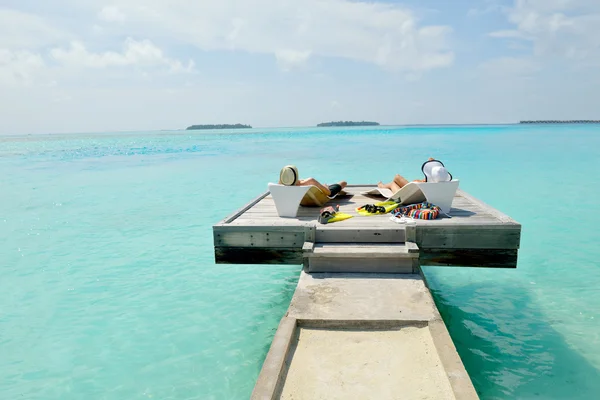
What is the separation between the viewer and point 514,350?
577 cm

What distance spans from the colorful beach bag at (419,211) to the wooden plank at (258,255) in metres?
1.67

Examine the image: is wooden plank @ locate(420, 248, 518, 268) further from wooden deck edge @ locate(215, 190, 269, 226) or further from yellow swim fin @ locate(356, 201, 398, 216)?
wooden deck edge @ locate(215, 190, 269, 226)

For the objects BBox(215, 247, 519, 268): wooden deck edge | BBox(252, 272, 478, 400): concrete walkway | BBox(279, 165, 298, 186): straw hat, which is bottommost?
BBox(252, 272, 478, 400): concrete walkway

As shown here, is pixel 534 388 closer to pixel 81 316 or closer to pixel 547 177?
pixel 81 316

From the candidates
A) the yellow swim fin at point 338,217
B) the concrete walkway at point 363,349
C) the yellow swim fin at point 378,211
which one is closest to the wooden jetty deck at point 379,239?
the yellow swim fin at point 338,217

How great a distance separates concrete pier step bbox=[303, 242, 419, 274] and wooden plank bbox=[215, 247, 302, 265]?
0.51m

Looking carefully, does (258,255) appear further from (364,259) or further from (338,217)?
(364,259)

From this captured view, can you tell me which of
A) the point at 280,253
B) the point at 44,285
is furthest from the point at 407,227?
the point at 44,285

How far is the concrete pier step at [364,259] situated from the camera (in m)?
5.14

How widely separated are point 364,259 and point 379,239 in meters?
0.48

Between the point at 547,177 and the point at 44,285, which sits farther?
the point at 547,177

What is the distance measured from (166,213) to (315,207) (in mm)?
9196

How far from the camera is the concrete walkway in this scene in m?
3.15

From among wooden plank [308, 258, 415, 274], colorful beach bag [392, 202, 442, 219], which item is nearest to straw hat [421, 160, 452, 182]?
colorful beach bag [392, 202, 442, 219]
